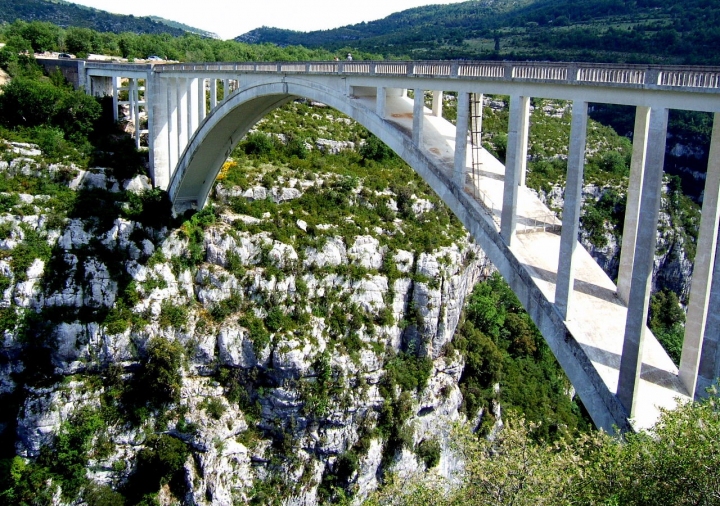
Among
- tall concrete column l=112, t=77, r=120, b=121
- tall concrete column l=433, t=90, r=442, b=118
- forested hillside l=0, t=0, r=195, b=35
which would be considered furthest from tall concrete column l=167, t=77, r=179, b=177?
forested hillside l=0, t=0, r=195, b=35

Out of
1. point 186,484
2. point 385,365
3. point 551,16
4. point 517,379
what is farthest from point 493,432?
point 551,16

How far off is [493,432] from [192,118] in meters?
23.1

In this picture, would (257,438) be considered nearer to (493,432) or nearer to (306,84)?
(493,432)

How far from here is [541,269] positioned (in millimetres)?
14359

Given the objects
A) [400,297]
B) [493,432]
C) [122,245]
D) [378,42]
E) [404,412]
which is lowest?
[493,432]

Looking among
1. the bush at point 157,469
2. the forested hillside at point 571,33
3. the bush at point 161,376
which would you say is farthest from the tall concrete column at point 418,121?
the forested hillside at point 571,33

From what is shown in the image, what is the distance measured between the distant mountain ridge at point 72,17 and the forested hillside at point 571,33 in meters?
42.4

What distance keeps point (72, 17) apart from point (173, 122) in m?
108

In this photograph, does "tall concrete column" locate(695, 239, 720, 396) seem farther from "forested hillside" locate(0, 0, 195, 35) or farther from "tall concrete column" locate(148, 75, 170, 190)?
"forested hillside" locate(0, 0, 195, 35)

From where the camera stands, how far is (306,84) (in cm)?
2386

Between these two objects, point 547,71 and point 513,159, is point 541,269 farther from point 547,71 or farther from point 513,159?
point 547,71

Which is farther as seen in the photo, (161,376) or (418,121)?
(161,376)

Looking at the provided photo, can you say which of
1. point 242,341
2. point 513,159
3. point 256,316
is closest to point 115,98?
point 256,316

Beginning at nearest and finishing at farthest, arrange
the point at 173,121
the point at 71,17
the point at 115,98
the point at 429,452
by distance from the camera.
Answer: the point at 173,121, the point at 429,452, the point at 115,98, the point at 71,17
